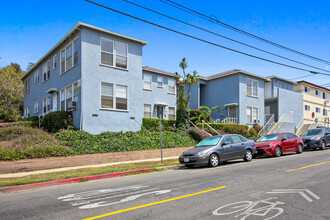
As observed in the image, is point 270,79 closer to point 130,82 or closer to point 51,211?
point 130,82

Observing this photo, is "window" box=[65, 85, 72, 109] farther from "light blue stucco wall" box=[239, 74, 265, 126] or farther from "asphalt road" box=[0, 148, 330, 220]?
"light blue stucco wall" box=[239, 74, 265, 126]

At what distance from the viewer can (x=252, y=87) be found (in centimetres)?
3056

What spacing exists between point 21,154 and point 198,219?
1055 centimetres

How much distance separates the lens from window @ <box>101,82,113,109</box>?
712 inches

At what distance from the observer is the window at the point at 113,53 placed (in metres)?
18.5

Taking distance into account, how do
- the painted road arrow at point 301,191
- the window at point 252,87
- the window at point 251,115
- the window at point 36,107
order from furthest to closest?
1. the window at point 252,87
2. the window at point 251,115
3. the window at point 36,107
4. the painted road arrow at point 301,191

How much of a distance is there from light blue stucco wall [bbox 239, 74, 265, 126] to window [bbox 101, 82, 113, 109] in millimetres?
15684

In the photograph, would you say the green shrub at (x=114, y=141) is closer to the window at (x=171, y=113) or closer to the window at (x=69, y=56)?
the window at (x=69, y=56)

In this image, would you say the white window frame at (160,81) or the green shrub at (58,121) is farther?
the white window frame at (160,81)

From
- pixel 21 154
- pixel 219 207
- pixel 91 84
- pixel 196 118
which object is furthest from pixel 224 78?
pixel 219 207

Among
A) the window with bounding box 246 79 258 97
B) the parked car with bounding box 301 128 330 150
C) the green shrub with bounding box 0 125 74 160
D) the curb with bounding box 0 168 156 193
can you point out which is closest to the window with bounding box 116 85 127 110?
the green shrub with bounding box 0 125 74 160

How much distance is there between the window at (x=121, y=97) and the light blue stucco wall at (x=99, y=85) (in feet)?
0.96

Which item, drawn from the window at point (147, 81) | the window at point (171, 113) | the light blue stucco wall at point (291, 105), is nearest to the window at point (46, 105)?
the window at point (147, 81)

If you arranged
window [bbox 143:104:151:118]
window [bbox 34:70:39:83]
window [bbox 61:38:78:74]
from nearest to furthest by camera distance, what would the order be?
window [bbox 61:38:78:74] → window [bbox 34:70:39:83] → window [bbox 143:104:151:118]
